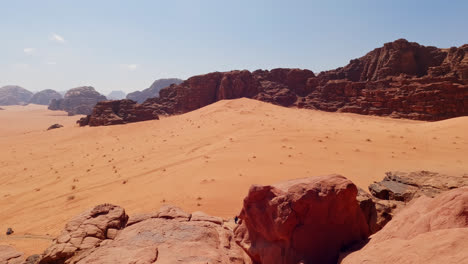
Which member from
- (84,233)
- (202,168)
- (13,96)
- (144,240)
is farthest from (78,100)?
(144,240)

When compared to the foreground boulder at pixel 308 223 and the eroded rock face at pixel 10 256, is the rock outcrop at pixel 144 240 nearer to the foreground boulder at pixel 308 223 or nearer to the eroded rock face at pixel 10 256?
the foreground boulder at pixel 308 223

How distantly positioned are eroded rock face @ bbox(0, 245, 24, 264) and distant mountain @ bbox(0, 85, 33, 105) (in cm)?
16459

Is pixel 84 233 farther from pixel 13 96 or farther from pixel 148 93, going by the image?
pixel 13 96

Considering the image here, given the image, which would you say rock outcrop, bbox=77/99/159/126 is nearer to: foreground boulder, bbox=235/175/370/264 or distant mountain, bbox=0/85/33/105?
foreground boulder, bbox=235/175/370/264

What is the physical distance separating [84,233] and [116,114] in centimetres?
3314

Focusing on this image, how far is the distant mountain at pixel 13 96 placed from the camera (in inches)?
5107

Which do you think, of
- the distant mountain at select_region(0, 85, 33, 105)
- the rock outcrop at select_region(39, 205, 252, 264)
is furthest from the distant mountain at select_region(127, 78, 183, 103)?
the rock outcrop at select_region(39, 205, 252, 264)

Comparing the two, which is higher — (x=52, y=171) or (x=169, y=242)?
(x=169, y=242)

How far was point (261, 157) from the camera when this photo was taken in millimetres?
11398

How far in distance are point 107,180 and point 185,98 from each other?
33.3 m

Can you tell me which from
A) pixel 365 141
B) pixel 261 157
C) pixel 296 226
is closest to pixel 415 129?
pixel 365 141

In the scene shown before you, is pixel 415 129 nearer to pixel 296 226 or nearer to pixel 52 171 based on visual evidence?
pixel 296 226

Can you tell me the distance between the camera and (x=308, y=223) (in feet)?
12.0

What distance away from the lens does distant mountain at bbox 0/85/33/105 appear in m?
130
